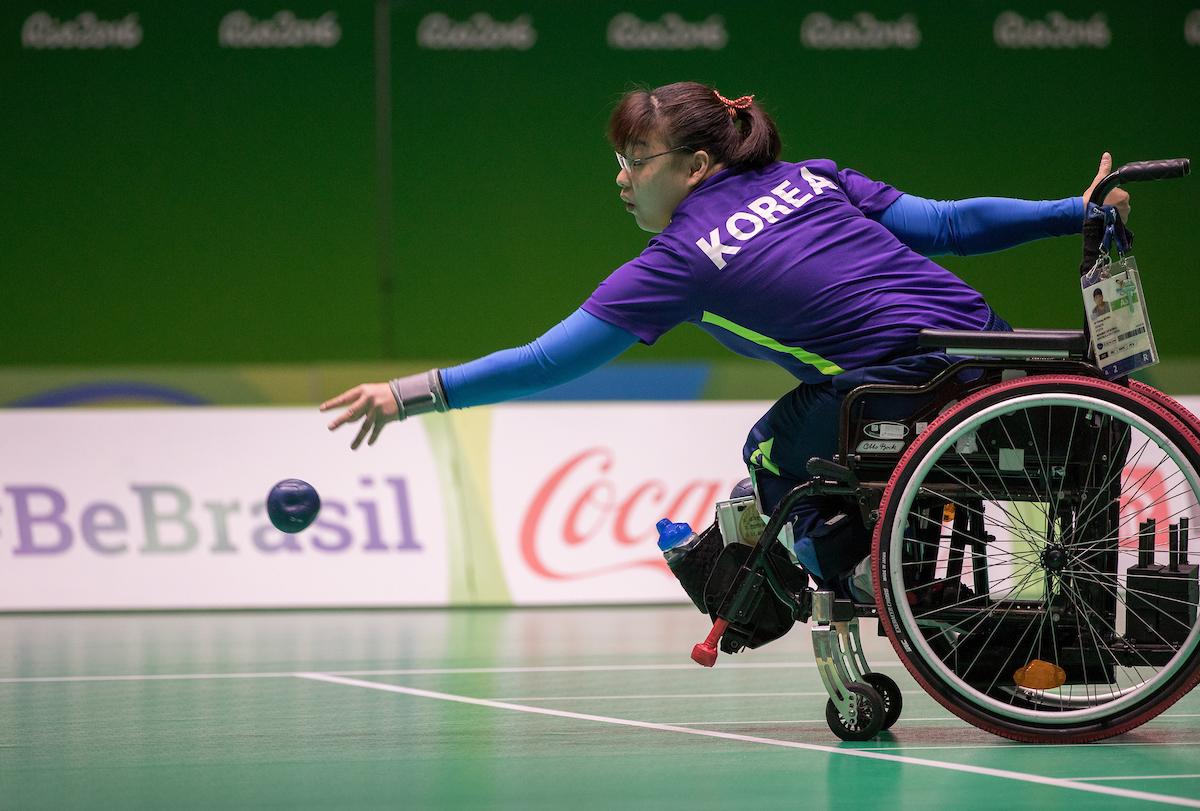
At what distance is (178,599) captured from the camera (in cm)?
668

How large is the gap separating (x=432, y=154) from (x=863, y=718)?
6.05 meters

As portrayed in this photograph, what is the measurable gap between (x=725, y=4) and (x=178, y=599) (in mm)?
4397

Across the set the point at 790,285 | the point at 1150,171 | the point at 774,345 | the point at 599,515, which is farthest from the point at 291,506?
the point at 599,515

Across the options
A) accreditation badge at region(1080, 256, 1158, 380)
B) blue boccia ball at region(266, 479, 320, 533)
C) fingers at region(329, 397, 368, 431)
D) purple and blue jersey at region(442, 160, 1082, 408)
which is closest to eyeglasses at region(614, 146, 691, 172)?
purple and blue jersey at region(442, 160, 1082, 408)

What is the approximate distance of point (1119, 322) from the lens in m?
3.00

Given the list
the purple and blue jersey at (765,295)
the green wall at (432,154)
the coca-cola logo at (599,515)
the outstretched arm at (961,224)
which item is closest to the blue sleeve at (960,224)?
the outstretched arm at (961,224)

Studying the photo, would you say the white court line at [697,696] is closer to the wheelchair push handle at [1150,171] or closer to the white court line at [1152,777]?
the white court line at [1152,777]

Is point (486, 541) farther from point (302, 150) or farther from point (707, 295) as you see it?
point (707, 295)

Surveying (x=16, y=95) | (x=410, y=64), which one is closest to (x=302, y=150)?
(x=410, y=64)

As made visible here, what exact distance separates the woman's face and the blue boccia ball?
113cm

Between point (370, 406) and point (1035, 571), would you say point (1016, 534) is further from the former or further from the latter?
point (370, 406)

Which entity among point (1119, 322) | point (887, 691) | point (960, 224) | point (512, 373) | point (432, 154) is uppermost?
point (432, 154)

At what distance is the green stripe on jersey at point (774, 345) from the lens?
320cm

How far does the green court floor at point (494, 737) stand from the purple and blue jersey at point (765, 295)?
769 millimetres
